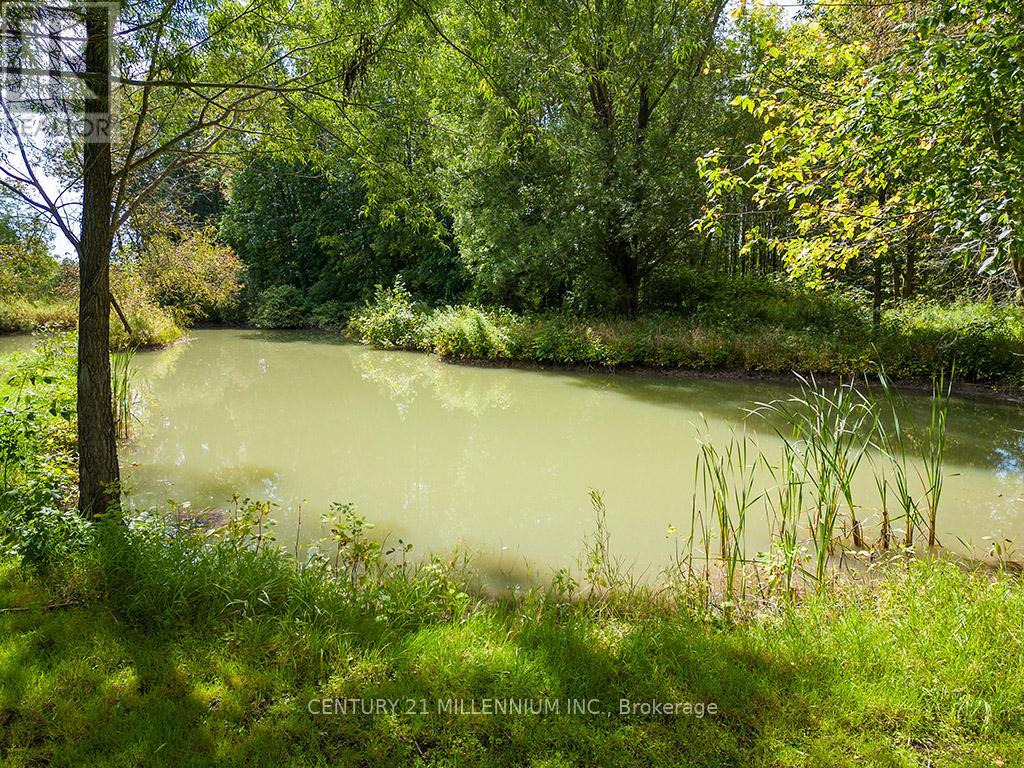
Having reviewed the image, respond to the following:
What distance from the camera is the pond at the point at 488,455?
199 inches

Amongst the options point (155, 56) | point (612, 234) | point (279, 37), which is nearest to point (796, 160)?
point (279, 37)

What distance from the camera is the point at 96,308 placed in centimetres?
370

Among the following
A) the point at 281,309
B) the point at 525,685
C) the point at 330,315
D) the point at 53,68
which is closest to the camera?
the point at 525,685

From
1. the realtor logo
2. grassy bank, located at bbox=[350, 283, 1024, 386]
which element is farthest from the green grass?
grassy bank, located at bbox=[350, 283, 1024, 386]

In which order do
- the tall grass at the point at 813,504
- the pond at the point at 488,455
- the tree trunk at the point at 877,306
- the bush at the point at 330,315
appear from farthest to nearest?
the bush at the point at 330,315
the tree trunk at the point at 877,306
the pond at the point at 488,455
the tall grass at the point at 813,504

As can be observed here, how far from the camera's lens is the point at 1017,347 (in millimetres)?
10516

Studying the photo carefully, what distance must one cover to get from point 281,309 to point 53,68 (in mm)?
22093

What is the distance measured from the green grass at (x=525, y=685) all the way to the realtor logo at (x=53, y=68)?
266 cm

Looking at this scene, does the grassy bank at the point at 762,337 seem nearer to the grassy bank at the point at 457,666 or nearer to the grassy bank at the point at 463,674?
the grassy bank at the point at 457,666

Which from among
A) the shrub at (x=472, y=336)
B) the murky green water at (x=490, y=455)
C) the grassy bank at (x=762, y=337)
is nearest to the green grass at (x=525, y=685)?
the murky green water at (x=490, y=455)

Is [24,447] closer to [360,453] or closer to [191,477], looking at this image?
[191,477]

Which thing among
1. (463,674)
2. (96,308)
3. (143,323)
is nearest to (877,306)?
(463,674)

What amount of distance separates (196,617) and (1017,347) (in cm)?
1325

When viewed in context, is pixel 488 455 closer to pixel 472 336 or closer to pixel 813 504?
pixel 813 504
